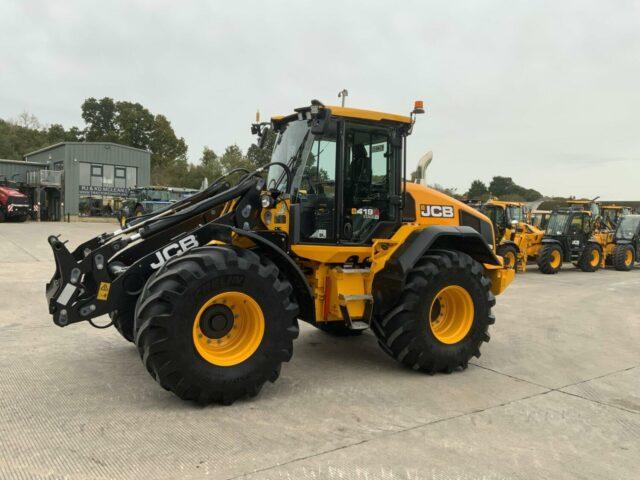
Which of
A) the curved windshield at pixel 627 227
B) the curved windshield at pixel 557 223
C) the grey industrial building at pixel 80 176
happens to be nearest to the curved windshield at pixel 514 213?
the curved windshield at pixel 557 223

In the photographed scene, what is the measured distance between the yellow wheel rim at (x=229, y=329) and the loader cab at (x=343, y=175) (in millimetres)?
888

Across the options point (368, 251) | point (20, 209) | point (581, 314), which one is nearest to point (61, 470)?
point (368, 251)

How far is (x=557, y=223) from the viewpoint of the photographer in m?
17.2

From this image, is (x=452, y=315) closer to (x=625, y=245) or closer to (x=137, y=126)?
(x=625, y=245)

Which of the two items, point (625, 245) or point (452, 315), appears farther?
point (625, 245)

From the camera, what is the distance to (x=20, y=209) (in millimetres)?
28609

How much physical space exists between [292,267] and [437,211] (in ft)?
6.48

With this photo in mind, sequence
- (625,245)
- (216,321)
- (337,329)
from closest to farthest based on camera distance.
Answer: (216,321) → (337,329) → (625,245)

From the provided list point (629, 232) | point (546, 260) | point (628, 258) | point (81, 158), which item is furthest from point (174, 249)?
point (81, 158)

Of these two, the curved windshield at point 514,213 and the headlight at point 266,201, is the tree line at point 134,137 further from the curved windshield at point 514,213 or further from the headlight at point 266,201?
the headlight at point 266,201

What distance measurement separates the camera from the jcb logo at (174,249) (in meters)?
4.37

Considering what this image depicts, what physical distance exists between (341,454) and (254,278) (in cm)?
145

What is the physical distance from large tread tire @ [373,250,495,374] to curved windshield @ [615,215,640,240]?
16249 mm

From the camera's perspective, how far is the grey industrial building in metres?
34.0
